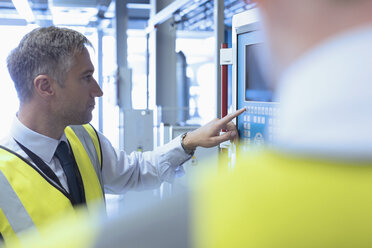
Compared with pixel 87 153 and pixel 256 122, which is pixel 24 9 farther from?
pixel 256 122

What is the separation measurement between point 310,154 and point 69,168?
45.5 inches

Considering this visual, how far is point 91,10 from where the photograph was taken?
6.89 metres

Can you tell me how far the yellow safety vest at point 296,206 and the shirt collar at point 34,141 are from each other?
1.14 meters

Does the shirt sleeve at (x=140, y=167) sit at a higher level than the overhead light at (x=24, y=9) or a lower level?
lower

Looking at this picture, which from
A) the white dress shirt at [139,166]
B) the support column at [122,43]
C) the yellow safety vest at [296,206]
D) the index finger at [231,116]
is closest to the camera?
the yellow safety vest at [296,206]

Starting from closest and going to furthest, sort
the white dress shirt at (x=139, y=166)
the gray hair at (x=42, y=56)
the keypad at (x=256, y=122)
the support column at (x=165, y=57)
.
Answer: the keypad at (x=256, y=122), the gray hair at (x=42, y=56), the white dress shirt at (x=139, y=166), the support column at (x=165, y=57)

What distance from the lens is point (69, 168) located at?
1293 millimetres

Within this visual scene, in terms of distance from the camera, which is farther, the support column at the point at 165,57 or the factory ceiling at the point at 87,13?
the factory ceiling at the point at 87,13

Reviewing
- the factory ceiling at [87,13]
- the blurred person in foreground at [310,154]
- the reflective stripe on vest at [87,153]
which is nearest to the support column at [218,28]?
the reflective stripe on vest at [87,153]

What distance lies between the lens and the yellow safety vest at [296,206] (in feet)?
0.71

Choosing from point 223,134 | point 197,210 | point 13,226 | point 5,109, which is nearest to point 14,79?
point 13,226

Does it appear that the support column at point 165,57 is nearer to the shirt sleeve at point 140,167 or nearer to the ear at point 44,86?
the shirt sleeve at point 140,167

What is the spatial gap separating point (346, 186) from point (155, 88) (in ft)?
13.5

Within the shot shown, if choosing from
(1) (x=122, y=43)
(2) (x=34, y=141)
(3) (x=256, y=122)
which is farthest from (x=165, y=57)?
(3) (x=256, y=122)
